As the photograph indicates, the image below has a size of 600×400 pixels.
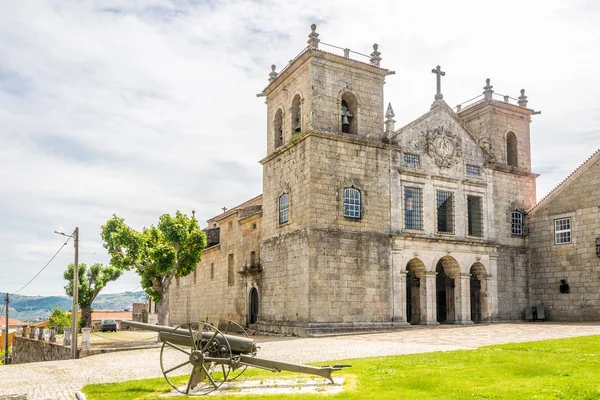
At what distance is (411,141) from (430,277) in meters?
6.76

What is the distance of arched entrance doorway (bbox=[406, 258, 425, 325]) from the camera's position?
28766 millimetres

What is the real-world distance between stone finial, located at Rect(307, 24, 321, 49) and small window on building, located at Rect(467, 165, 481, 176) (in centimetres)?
1055

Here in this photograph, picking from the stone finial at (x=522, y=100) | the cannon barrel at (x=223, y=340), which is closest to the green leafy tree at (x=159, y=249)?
the cannon barrel at (x=223, y=340)

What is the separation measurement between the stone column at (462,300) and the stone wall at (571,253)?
4694mm

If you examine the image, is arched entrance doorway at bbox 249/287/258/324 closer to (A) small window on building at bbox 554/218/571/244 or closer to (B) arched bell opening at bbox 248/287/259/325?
(B) arched bell opening at bbox 248/287/259/325

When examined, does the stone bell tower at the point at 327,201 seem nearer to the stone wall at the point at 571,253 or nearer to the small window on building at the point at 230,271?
the small window on building at the point at 230,271

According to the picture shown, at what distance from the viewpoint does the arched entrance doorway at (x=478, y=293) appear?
3069 centimetres

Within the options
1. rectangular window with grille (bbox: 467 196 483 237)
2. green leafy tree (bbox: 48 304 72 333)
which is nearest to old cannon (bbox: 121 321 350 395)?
rectangular window with grille (bbox: 467 196 483 237)

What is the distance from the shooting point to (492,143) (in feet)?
109

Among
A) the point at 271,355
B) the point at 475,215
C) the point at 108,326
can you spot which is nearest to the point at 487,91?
the point at 475,215

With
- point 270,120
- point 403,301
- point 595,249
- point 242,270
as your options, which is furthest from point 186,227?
point 595,249

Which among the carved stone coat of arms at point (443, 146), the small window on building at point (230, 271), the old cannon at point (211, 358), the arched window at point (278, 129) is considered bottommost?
the old cannon at point (211, 358)

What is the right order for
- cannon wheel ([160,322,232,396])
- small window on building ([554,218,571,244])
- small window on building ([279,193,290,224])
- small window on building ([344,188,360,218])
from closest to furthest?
cannon wheel ([160,322,232,396]) → small window on building ([344,188,360,218]) → small window on building ([279,193,290,224]) → small window on building ([554,218,571,244])

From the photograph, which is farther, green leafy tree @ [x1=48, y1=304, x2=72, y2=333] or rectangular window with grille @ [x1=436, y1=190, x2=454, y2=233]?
green leafy tree @ [x1=48, y1=304, x2=72, y2=333]
